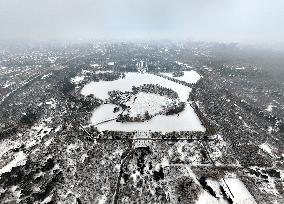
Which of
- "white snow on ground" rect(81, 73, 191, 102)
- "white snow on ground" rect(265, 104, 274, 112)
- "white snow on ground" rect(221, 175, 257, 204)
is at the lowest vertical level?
"white snow on ground" rect(81, 73, 191, 102)

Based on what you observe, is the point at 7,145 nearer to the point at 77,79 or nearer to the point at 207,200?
the point at 207,200

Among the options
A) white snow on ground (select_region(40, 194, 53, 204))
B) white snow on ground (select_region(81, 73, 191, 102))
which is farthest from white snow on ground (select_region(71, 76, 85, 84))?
white snow on ground (select_region(40, 194, 53, 204))

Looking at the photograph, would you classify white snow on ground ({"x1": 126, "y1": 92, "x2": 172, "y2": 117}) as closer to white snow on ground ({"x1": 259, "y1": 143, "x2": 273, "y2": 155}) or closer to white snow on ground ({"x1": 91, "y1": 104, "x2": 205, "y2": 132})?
white snow on ground ({"x1": 91, "y1": 104, "x2": 205, "y2": 132})

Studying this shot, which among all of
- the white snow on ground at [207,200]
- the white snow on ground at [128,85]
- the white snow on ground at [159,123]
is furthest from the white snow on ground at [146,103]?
the white snow on ground at [207,200]

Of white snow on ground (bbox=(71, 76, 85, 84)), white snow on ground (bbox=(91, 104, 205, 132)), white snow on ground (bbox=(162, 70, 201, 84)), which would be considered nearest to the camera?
white snow on ground (bbox=(91, 104, 205, 132))

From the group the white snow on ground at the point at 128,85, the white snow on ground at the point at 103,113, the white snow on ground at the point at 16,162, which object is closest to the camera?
the white snow on ground at the point at 16,162

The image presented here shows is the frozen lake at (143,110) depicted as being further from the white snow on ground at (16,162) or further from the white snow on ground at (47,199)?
the white snow on ground at (47,199)

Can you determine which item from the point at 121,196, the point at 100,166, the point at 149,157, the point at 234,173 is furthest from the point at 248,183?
the point at 100,166
